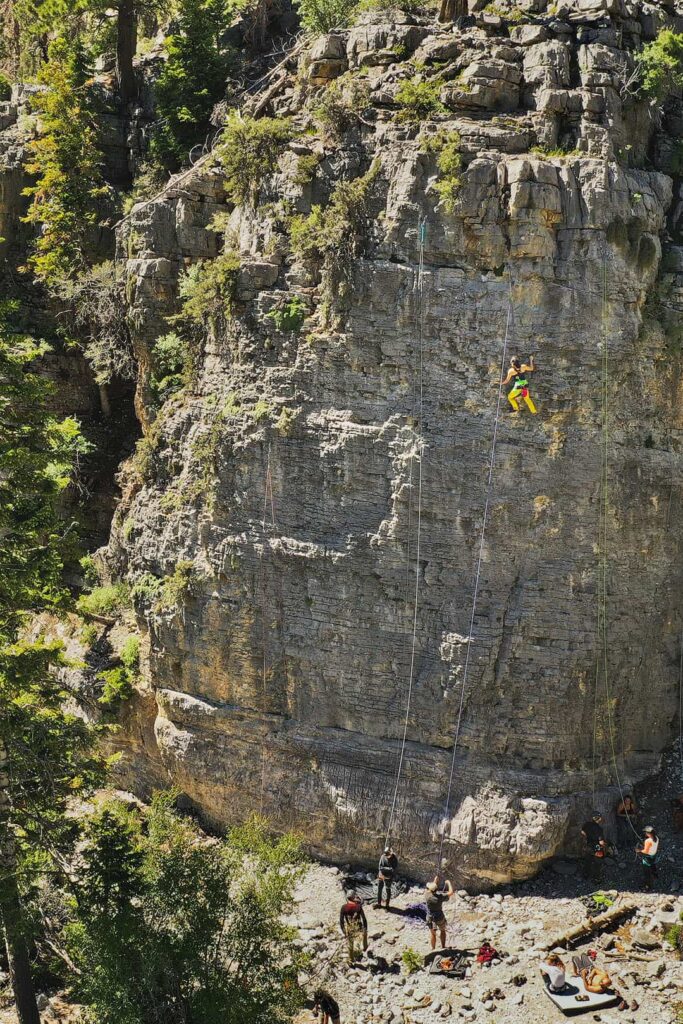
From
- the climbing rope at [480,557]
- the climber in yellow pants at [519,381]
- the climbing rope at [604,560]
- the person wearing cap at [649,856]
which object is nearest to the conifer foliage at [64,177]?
the climbing rope at [480,557]

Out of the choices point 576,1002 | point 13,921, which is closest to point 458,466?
point 576,1002

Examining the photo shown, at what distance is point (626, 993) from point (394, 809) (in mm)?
4418

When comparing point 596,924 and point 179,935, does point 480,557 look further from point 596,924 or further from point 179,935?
point 179,935

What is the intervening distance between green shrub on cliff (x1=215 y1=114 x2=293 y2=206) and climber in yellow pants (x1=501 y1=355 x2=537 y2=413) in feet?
17.3

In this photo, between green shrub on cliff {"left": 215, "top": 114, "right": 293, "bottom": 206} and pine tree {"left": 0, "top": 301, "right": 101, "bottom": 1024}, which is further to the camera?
green shrub on cliff {"left": 215, "top": 114, "right": 293, "bottom": 206}

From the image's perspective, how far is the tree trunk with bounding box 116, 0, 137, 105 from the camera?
2211 cm

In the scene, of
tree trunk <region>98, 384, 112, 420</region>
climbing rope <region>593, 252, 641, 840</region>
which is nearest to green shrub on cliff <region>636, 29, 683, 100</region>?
climbing rope <region>593, 252, 641, 840</region>

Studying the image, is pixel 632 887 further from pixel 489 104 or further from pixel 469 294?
pixel 489 104

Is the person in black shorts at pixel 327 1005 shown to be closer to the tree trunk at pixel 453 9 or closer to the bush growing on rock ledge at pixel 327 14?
the tree trunk at pixel 453 9

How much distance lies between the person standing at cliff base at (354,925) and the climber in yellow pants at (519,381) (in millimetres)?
7990

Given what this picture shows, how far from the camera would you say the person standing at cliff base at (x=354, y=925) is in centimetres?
1595

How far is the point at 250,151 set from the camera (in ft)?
57.3

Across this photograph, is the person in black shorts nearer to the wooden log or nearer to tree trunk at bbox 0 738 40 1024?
the wooden log

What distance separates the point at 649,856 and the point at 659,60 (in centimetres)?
1219
